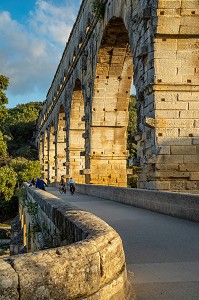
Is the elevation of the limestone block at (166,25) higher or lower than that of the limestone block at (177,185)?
higher

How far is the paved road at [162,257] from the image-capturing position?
3.37 metres

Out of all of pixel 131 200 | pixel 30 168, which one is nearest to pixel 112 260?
pixel 131 200

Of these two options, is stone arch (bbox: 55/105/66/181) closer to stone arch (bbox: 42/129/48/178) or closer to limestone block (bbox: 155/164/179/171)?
stone arch (bbox: 42/129/48/178)

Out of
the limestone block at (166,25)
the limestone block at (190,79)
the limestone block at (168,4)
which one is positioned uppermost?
the limestone block at (168,4)

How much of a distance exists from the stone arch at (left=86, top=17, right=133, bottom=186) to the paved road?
43.0ft

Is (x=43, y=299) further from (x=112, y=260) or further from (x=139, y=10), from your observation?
(x=139, y=10)

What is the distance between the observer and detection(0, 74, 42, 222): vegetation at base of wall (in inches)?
1358

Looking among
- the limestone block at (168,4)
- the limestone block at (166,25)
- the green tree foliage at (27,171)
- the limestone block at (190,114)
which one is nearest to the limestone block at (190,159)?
the limestone block at (190,114)

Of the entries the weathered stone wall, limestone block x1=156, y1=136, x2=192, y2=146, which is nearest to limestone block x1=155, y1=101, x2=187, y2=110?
limestone block x1=156, y1=136, x2=192, y2=146

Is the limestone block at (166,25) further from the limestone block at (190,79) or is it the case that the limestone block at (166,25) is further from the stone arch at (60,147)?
the stone arch at (60,147)

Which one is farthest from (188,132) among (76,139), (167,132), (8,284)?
(76,139)

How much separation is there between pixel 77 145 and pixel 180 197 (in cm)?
2139

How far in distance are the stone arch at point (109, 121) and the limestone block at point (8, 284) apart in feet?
58.4

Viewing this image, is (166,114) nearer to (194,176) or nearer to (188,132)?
(188,132)
